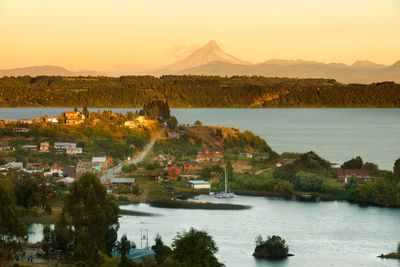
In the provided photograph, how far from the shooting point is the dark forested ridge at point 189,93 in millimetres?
147375

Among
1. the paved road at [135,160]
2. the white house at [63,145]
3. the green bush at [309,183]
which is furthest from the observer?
the white house at [63,145]

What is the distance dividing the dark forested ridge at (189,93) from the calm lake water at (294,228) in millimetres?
112349

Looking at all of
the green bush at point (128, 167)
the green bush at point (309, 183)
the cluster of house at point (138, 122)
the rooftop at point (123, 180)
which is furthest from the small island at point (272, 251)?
the cluster of house at point (138, 122)

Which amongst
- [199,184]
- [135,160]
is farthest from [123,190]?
[135,160]

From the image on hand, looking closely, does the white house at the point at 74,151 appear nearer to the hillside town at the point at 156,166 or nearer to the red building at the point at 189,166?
the hillside town at the point at 156,166

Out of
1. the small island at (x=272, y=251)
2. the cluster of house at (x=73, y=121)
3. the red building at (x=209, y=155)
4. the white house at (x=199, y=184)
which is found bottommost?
the small island at (x=272, y=251)

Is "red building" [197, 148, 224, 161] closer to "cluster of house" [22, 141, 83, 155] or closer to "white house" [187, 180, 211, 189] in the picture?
"cluster of house" [22, 141, 83, 155]

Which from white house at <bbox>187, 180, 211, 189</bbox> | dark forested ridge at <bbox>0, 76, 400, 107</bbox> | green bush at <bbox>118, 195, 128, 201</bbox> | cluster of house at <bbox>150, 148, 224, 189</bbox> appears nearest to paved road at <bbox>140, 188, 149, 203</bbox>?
green bush at <bbox>118, 195, 128, 201</bbox>

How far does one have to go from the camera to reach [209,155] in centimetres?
4859

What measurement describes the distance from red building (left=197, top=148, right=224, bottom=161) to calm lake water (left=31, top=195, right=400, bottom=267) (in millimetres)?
11757

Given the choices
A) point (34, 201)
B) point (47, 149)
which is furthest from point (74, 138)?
point (34, 201)

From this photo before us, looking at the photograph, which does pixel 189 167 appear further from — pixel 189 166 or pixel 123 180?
pixel 123 180

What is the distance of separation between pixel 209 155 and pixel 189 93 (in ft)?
364

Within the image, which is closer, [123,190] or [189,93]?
[123,190]
